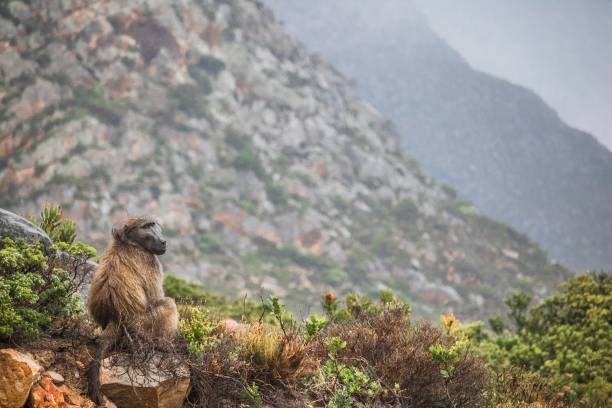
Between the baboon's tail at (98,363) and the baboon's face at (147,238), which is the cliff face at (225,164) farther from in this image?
the baboon's tail at (98,363)

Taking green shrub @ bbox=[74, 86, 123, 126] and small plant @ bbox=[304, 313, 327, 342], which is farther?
green shrub @ bbox=[74, 86, 123, 126]

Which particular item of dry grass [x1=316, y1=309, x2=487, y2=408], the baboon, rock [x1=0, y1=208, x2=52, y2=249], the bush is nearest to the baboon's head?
the baboon

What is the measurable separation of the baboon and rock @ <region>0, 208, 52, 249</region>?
1.34 m

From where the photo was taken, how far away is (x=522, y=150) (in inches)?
4254

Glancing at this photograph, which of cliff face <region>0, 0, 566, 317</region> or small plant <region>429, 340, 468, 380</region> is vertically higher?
cliff face <region>0, 0, 566, 317</region>

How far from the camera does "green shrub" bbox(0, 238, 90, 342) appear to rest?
356 centimetres

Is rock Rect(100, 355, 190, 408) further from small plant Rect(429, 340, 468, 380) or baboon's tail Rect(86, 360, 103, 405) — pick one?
small plant Rect(429, 340, 468, 380)

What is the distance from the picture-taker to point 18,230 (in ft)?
15.8

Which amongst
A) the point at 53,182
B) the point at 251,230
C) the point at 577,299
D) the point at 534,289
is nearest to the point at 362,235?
the point at 251,230

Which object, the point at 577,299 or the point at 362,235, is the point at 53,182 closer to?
the point at 362,235

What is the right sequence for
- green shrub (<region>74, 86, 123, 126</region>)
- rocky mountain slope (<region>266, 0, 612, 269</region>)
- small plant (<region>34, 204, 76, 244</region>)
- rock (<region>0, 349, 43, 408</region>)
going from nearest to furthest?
rock (<region>0, 349, 43, 408</region>) < small plant (<region>34, 204, 76, 244</region>) < green shrub (<region>74, 86, 123, 126</region>) < rocky mountain slope (<region>266, 0, 612, 269</region>)

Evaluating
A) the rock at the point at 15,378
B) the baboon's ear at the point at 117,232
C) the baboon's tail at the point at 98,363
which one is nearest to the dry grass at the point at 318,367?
the baboon's tail at the point at 98,363

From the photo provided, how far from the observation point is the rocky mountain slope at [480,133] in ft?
319

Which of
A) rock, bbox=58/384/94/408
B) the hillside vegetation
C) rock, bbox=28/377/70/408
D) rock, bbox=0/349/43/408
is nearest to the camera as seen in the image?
rock, bbox=0/349/43/408
